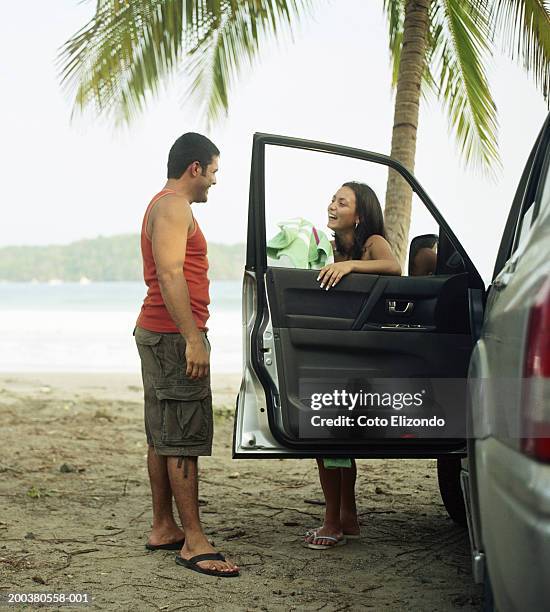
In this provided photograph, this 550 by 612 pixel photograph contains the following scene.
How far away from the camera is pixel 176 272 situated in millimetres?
4184

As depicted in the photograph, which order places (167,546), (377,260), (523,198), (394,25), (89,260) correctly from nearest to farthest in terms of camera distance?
1. (523,198)
2. (377,260)
3. (167,546)
4. (394,25)
5. (89,260)

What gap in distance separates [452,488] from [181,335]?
178 cm

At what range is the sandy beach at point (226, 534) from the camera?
3.95 meters

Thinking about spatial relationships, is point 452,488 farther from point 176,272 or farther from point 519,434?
point 519,434

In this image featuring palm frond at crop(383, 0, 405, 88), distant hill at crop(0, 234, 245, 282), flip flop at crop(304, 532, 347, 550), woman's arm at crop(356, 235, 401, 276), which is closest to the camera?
woman's arm at crop(356, 235, 401, 276)

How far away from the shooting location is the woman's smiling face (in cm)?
456

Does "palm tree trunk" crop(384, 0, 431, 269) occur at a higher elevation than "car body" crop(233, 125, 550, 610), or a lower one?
higher

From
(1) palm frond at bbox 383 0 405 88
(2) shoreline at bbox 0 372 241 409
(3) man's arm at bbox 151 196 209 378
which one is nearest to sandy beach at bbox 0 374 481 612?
(3) man's arm at bbox 151 196 209 378

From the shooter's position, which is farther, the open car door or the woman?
the woman

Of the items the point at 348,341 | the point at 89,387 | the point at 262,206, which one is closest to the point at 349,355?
the point at 348,341

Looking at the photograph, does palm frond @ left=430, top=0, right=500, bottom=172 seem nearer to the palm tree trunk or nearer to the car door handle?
the palm tree trunk

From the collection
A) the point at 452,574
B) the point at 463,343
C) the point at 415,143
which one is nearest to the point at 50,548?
the point at 452,574

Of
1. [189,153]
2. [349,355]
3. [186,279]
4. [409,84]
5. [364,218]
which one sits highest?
[409,84]

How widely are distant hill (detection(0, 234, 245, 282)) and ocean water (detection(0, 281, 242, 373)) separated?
2.17 metres
